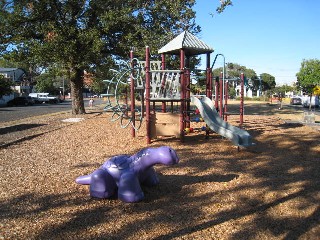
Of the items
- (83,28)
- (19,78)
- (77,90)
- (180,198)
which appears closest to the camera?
(180,198)

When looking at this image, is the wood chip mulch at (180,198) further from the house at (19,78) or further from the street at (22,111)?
the house at (19,78)

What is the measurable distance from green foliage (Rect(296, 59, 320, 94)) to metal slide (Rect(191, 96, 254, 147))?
52.8 meters

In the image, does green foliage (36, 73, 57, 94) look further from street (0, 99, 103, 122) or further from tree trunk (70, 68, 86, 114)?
tree trunk (70, 68, 86, 114)

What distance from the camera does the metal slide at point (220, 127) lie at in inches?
319

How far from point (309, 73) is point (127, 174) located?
67.7 m

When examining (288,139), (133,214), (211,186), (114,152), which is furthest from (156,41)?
(133,214)

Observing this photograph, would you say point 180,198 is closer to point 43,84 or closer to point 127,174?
point 127,174

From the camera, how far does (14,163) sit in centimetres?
713

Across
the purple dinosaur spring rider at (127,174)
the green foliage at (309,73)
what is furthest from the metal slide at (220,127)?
the green foliage at (309,73)

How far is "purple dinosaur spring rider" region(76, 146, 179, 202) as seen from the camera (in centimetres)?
467

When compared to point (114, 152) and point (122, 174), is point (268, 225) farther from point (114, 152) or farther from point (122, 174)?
point (114, 152)

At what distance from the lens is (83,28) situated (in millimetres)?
18875

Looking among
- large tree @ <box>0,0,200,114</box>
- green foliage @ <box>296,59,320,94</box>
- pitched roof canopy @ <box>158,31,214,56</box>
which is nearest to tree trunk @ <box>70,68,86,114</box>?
large tree @ <box>0,0,200,114</box>

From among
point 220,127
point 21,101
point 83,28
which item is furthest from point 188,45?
point 21,101
